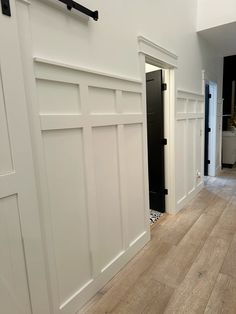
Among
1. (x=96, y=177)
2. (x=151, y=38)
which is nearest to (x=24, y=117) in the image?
(x=96, y=177)

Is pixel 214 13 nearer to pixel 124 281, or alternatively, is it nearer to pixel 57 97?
pixel 57 97

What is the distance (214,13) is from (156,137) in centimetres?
207

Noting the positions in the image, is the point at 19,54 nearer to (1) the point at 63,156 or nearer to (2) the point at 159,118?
(1) the point at 63,156

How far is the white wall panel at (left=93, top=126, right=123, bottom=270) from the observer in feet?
5.74

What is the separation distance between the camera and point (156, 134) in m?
3.08

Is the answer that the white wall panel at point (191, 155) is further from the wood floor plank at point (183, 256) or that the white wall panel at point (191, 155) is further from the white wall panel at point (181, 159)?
the wood floor plank at point (183, 256)

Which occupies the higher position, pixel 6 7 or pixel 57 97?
pixel 6 7

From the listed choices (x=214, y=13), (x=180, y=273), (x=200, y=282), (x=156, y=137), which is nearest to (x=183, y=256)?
(x=180, y=273)

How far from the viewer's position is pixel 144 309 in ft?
5.31

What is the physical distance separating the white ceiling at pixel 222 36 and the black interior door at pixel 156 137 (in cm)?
136

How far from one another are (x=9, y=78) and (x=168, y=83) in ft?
7.18

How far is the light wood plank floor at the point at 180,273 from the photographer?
5.40 ft

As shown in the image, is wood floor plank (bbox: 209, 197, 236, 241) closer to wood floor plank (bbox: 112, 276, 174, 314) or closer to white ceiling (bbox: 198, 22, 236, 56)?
wood floor plank (bbox: 112, 276, 174, 314)

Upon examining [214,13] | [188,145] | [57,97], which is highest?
[214,13]
